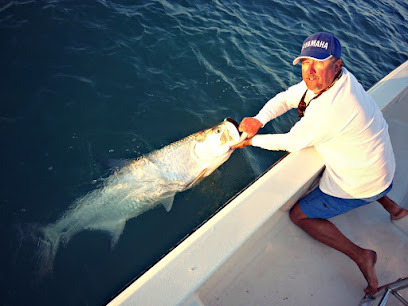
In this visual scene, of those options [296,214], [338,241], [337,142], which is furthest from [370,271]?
[337,142]

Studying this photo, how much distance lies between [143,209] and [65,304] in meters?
1.31

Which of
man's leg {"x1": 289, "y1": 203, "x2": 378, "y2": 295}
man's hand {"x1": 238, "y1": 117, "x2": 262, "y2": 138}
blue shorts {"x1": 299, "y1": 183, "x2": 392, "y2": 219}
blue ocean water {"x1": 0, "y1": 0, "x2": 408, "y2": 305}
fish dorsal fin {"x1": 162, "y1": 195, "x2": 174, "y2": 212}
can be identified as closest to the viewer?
man's leg {"x1": 289, "y1": 203, "x2": 378, "y2": 295}

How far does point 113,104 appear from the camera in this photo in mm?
4320

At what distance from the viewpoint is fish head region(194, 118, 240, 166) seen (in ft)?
10.6

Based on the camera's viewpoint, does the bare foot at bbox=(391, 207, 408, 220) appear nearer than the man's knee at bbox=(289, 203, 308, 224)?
No

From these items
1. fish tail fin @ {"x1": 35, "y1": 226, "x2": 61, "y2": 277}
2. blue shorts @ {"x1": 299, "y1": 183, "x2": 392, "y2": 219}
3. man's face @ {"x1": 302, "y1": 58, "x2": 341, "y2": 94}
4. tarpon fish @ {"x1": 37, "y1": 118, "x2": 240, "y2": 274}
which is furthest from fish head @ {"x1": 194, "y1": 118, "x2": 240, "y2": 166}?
fish tail fin @ {"x1": 35, "y1": 226, "x2": 61, "y2": 277}

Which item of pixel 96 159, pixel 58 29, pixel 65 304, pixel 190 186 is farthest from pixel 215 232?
pixel 58 29

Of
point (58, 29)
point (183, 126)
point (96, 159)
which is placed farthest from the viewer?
point (58, 29)

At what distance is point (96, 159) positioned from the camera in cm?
375

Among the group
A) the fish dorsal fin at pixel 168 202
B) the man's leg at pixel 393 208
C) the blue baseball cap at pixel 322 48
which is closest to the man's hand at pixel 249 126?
the blue baseball cap at pixel 322 48

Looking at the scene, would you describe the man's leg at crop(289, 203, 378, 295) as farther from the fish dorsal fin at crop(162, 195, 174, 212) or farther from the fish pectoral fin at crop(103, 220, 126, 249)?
the fish pectoral fin at crop(103, 220, 126, 249)

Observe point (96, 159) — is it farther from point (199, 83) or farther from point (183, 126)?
point (199, 83)

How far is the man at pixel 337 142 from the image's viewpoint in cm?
238

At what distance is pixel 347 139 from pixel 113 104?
11.5ft
